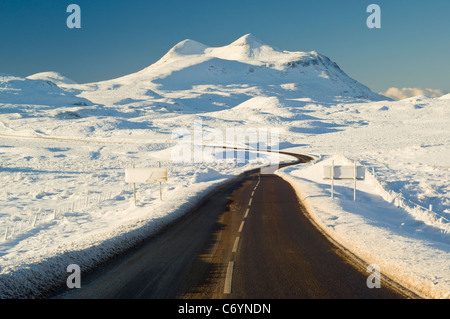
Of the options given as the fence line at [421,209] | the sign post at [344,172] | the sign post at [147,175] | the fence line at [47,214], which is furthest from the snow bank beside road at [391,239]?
the fence line at [47,214]

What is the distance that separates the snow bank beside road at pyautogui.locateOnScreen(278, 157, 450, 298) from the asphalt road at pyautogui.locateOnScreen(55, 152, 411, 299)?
1.77ft

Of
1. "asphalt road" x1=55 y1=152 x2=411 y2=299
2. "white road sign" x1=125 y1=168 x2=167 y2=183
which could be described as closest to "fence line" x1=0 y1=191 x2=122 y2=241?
"white road sign" x1=125 y1=168 x2=167 y2=183

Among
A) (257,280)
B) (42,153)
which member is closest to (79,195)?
(257,280)

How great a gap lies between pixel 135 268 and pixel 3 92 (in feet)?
709

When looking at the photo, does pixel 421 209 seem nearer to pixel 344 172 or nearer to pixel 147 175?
pixel 344 172

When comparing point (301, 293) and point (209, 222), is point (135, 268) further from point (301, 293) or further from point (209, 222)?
point (209, 222)

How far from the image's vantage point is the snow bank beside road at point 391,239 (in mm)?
8023

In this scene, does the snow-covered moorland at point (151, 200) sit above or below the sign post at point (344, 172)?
below

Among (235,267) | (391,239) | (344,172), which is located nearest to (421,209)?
Answer: (344,172)

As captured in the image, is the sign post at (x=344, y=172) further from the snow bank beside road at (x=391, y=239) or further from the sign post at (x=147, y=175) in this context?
the sign post at (x=147, y=175)

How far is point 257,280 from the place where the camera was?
8.10 meters

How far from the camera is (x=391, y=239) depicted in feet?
37.6

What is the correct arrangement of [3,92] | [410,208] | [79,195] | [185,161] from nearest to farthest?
[410,208], [79,195], [185,161], [3,92]

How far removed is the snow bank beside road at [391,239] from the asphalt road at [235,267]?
1.77 ft
